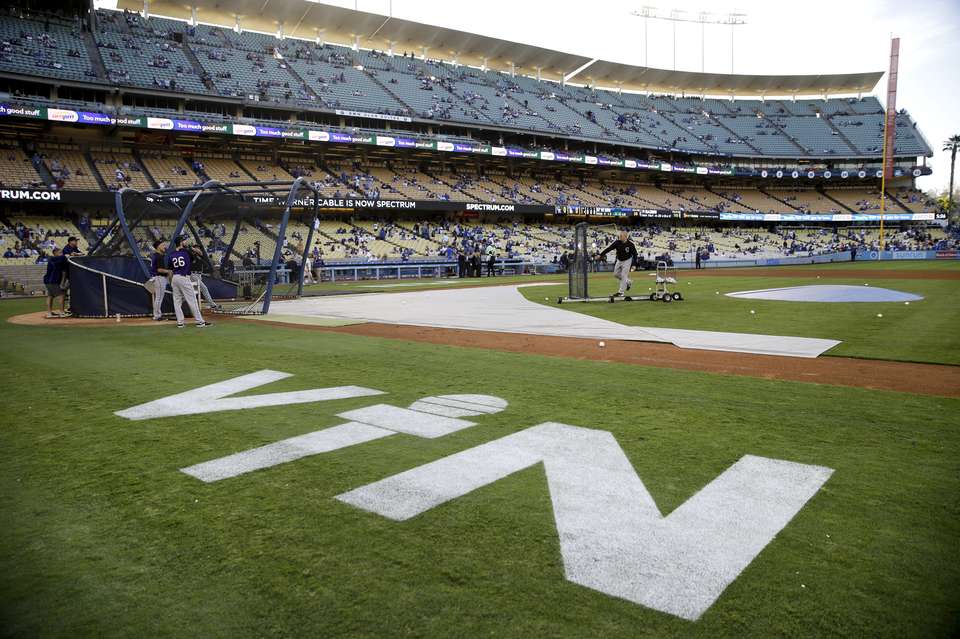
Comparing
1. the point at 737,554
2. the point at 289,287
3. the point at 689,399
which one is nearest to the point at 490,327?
the point at 689,399

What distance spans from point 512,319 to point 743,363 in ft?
19.6

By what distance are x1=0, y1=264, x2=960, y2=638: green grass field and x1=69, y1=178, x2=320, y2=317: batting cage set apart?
888cm

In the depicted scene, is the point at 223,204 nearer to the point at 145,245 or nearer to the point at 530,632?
the point at 145,245

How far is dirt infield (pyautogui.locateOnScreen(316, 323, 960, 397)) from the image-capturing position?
19.7 feet

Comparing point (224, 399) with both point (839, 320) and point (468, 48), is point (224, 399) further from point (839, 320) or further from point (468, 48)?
point (468, 48)

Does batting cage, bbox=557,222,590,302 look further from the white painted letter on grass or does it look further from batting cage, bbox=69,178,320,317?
the white painted letter on grass

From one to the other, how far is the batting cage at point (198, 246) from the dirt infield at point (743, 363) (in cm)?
811

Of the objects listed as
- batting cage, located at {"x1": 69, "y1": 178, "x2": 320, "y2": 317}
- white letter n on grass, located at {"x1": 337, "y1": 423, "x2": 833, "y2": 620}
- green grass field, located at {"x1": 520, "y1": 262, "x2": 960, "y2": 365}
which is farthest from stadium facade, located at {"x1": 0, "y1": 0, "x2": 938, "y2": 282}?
white letter n on grass, located at {"x1": 337, "y1": 423, "x2": 833, "y2": 620}

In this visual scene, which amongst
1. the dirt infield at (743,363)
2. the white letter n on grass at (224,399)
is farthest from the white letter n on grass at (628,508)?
the dirt infield at (743,363)

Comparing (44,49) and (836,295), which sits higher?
(44,49)

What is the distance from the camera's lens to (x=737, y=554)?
2.50m

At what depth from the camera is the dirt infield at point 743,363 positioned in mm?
6000

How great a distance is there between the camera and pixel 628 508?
2.99m

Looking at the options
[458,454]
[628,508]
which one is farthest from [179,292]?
[628,508]
